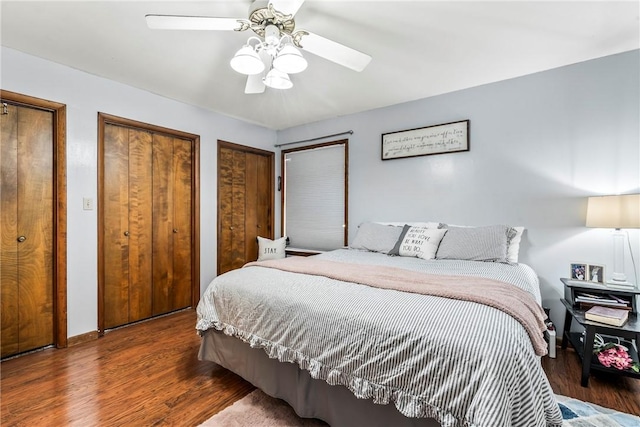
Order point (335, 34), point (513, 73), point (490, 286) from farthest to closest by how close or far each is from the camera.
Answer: point (513, 73)
point (335, 34)
point (490, 286)

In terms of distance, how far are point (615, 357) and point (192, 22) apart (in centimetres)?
329

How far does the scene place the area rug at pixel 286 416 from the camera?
158 centimetres

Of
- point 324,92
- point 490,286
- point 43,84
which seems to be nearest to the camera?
point 490,286

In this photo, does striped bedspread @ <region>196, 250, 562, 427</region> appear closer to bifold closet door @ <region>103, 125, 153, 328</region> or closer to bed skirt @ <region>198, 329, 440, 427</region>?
bed skirt @ <region>198, 329, 440, 427</region>

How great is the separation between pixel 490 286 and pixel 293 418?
127 centimetres

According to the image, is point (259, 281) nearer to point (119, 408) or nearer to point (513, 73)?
point (119, 408)

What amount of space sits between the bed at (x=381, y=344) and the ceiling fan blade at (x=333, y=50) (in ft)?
4.48

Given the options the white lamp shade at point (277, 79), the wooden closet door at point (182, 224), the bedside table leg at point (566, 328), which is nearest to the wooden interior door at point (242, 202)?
the wooden closet door at point (182, 224)

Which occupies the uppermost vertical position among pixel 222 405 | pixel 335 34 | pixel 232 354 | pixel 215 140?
pixel 335 34

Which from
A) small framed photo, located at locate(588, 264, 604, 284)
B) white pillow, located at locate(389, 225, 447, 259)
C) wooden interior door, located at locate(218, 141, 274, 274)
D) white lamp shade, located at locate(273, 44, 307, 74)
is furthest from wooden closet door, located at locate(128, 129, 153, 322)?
small framed photo, located at locate(588, 264, 604, 284)

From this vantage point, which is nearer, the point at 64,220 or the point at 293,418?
the point at 293,418

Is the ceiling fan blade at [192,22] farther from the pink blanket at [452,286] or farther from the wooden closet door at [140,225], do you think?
the wooden closet door at [140,225]

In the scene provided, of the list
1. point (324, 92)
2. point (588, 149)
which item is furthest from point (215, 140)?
point (588, 149)

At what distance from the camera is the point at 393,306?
1.34 m
